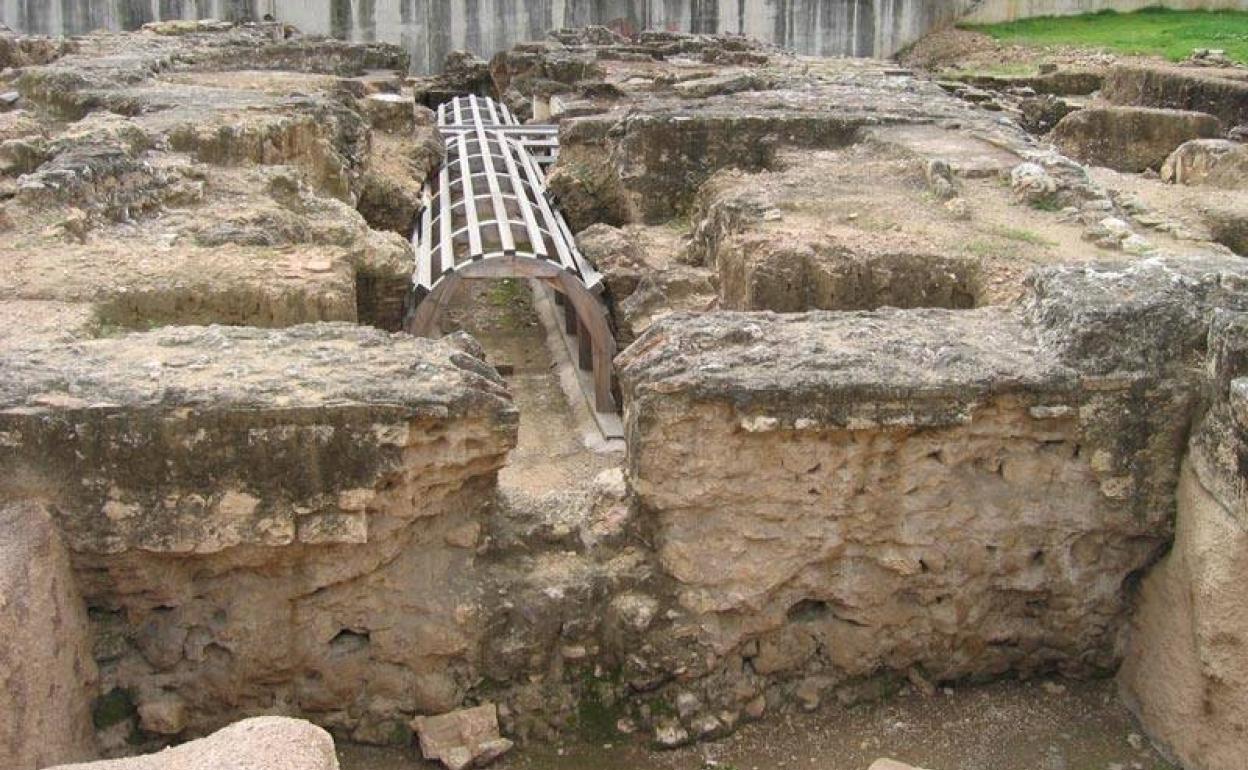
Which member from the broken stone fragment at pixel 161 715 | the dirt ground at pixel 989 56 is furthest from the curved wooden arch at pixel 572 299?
the dirt ground at pixel 989 56

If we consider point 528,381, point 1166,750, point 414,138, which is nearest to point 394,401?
point 1166,750

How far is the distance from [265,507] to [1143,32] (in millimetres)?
20749

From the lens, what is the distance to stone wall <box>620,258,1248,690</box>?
454 cm

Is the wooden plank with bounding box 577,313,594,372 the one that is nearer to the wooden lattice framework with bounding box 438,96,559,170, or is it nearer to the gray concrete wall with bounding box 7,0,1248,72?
the wooden lattice framework with bounding box 438,96,559,170

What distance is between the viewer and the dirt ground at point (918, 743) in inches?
181

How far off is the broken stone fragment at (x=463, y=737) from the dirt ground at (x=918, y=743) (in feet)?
0.23

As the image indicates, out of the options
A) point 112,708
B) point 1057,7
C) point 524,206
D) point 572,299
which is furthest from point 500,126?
point 1057,7

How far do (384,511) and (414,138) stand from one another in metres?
7.53

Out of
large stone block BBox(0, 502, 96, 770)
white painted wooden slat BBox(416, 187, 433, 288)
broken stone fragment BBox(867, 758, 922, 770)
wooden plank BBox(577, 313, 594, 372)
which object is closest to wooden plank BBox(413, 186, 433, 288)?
white painted wooden slat BBox(416, 187, 433, 288)

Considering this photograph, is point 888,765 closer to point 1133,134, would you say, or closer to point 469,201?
point 469,201

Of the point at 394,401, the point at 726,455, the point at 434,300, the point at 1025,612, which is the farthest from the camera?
the point at 434,300

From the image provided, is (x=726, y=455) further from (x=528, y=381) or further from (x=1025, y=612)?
(x=528, y=381)

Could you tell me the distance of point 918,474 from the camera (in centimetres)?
463

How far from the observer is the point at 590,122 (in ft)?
33.4
